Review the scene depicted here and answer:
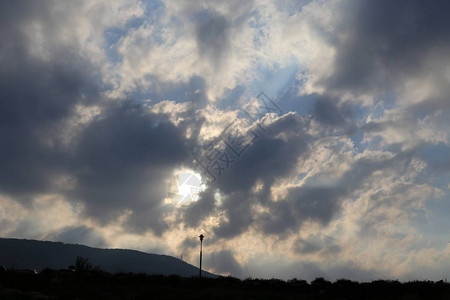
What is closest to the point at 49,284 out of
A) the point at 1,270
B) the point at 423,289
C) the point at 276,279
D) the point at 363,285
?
the point at 1,270

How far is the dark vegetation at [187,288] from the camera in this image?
19.7 metres

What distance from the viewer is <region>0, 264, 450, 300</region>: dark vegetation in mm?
19734

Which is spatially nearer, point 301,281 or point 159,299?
point 159,299

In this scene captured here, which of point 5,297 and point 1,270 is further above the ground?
point 1,270

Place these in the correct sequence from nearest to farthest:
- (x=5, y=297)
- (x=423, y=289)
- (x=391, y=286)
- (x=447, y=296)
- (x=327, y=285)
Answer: (x=5, y=297), (x=447, y=296), (x=423, y=289), (x=391, y=286), (x=327, y=285)

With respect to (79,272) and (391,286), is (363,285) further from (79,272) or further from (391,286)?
(79,272)

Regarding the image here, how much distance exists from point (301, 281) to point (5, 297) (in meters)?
19.9

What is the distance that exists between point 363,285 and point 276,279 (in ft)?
22.3

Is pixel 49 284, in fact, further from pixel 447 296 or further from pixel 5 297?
pixel 447 296

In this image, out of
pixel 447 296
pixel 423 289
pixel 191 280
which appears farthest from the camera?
pixel 191 280

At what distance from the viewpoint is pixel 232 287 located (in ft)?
79.4

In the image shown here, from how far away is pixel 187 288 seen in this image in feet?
78.6

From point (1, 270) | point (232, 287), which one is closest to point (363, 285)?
point (232, 287)

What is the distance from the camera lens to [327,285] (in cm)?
2492
